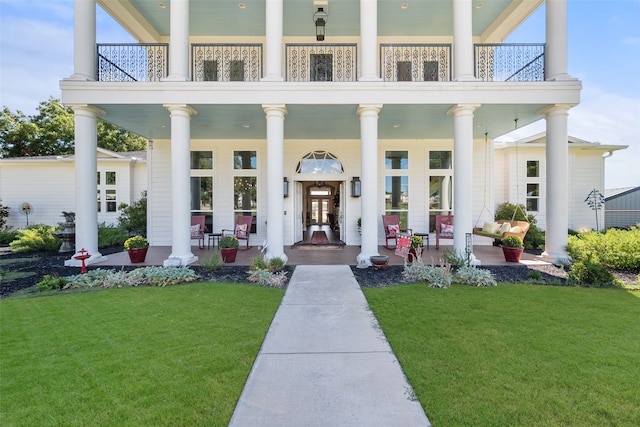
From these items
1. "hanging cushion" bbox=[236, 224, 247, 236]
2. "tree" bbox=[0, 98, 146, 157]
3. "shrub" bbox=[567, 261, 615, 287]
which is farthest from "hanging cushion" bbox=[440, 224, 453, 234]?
"tree" bbox=[0, 98, 146, 157]

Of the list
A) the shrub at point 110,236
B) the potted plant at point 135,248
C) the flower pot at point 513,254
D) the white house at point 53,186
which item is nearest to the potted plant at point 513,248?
the flower pot at point 513,254

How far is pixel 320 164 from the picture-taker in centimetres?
1078

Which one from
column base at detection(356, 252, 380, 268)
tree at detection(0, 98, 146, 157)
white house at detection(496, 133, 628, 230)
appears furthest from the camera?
tree at detection(0, 98, 146, 157)

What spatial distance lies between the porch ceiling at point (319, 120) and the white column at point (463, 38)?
32.8 inches

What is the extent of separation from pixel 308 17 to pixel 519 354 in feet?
31.3

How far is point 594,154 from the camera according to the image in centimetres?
1313

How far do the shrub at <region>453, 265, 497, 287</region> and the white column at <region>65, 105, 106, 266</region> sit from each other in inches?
332

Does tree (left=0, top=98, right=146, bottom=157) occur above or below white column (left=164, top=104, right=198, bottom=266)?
above

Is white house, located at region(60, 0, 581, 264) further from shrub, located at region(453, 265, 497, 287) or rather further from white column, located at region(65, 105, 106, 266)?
shrub, located at region(453, 265, 497, 287)

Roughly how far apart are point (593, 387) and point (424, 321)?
171cm

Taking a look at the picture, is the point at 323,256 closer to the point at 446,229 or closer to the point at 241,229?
the point at 241,229

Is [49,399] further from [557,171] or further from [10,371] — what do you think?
[557,171]

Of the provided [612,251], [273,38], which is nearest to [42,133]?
[273,38]

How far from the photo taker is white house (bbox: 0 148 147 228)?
47.4 feet
